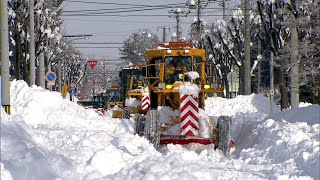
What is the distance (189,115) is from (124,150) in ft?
10.4

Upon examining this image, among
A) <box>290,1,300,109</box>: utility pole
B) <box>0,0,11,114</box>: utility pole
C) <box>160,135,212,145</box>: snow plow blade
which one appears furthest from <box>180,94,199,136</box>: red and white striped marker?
<box>290,1,300,109</box>: utility pole

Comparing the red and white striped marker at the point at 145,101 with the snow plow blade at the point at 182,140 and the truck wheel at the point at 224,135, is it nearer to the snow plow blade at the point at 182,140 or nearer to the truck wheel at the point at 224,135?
the snow plow blade at the point at 182,140

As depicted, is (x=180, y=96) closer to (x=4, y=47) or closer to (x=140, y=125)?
(x=140, y=125)

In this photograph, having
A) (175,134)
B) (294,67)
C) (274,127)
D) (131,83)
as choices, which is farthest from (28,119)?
(131,83)

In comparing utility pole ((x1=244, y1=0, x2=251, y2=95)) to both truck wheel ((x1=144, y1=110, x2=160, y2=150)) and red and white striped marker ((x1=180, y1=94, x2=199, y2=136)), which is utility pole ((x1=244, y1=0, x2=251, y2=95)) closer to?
red and white striped marker ((x1=180, y1=94, x2=199, y2=136))

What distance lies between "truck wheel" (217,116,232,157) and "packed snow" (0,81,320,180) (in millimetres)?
228

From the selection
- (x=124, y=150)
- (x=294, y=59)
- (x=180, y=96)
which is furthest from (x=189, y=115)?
(x=294, y=59)

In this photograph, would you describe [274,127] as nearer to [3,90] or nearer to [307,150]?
[307,150]

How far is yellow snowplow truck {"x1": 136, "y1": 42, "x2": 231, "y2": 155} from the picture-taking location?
1354 cm

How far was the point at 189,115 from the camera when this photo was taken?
14.3 metres

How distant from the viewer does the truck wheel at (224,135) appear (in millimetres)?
13203

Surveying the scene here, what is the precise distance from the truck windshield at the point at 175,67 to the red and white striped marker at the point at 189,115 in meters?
1.56

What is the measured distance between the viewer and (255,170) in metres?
10.7

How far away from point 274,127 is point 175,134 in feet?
8.38
